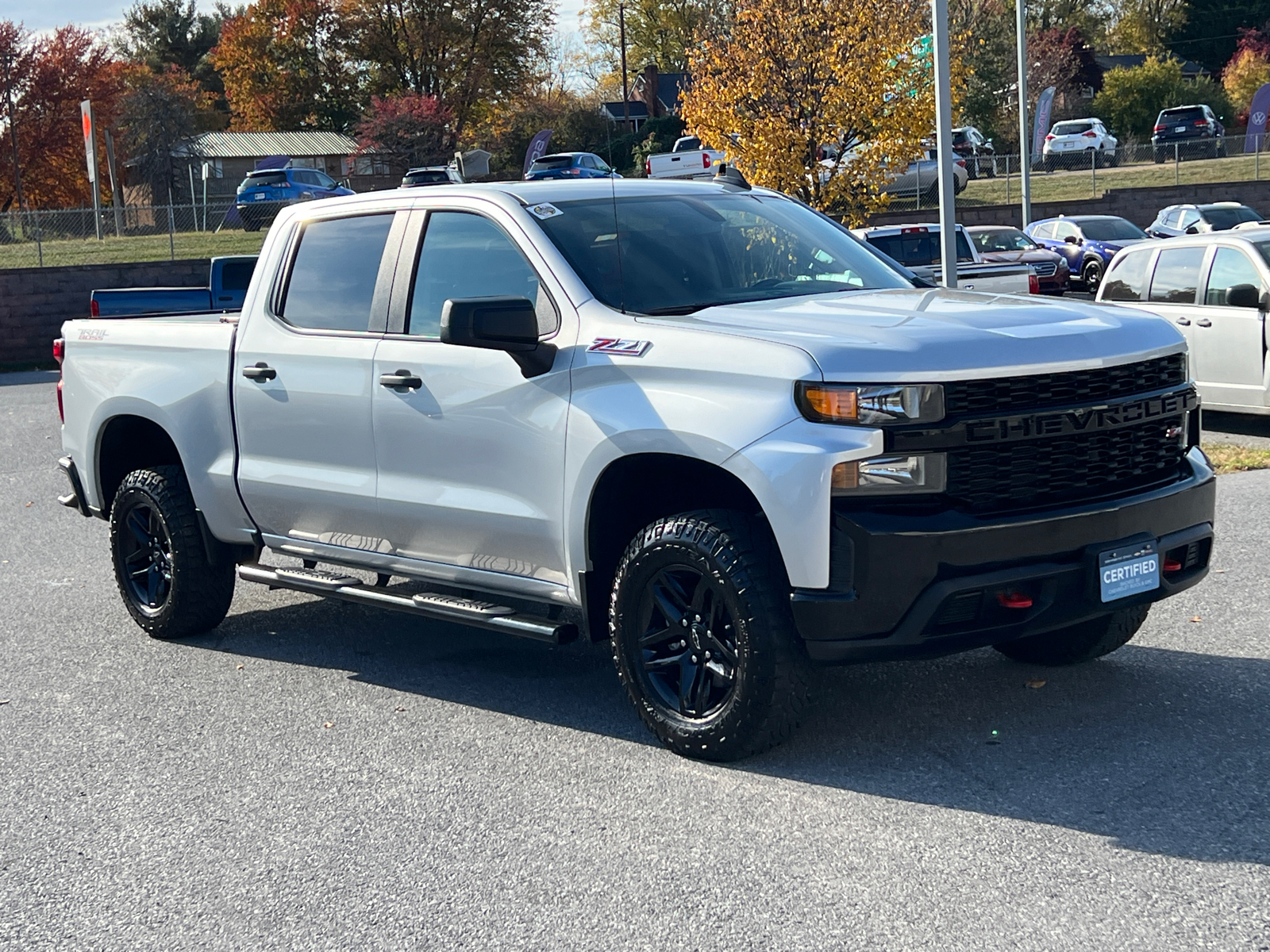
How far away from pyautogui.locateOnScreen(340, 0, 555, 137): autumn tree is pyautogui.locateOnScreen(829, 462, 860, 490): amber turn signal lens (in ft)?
215

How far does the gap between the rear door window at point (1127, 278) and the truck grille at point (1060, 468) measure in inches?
340

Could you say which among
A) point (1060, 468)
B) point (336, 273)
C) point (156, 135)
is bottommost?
point (1060, 468)

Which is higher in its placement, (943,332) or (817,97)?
(817,97)

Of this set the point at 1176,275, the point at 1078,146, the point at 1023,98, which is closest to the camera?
the point at 1176,275

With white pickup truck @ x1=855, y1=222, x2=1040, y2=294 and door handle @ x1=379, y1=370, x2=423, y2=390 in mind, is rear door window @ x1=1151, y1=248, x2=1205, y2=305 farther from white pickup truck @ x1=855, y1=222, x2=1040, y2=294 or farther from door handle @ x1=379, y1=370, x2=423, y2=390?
door handle @ x1=379, y1=370, x2=423, y2=390

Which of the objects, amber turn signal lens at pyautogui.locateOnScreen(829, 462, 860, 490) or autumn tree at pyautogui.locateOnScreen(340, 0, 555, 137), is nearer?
amber turn signal lens at pyautogui.locateOnScreen(829, 462, 860, 490)

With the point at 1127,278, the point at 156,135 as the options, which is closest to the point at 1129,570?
the point at 1127,278

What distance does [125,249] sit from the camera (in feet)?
107

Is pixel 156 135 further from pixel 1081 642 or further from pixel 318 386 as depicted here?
pixel 1081 642

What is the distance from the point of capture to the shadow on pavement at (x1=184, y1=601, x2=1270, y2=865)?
4.51 metres

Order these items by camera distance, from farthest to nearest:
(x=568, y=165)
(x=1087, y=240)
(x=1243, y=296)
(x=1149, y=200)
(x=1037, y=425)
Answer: (x=568, y=165) → (x=1149, y=200) → (x=1087, y=240) → (x=1243, y=296) → (x=1037, y=425)

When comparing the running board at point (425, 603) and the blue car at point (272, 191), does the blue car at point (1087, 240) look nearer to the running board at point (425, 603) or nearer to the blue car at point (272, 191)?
the blue car at point (272, 191)

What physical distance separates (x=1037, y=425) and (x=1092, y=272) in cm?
2500

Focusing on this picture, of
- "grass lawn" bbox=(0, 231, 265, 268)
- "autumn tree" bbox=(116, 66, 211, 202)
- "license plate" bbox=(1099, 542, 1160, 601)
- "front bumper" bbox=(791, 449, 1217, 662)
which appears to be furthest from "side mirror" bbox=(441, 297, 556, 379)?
"autumn tree" bbox=(116, 66, 211, 202)
